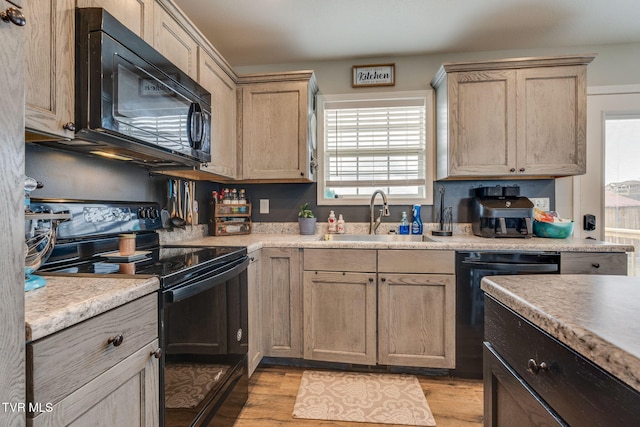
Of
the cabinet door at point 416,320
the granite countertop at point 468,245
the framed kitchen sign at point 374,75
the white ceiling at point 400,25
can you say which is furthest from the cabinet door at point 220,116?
the cabinet door at point 416,320

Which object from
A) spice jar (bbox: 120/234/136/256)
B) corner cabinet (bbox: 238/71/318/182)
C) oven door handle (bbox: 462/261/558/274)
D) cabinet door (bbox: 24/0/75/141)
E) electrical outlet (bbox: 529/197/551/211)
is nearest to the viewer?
cabinet door (bbox: 24/0/75/141)

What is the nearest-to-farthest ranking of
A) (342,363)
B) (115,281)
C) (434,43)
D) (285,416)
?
(115,281) < (285,416) < (342,363) < (434,43)

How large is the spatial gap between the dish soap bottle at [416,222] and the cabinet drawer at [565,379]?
1.77m

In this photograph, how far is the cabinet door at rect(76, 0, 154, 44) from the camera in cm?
120

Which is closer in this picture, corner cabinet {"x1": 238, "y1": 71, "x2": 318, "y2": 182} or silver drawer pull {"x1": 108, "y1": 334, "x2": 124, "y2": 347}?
silver drawer pull {"x1": 108, "y1": 334, "x2": 124, "y2": 347}

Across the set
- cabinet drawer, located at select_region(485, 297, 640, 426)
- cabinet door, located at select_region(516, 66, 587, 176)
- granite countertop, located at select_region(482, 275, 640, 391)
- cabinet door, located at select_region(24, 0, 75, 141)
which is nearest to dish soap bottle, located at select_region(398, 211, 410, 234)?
cabinet door, located at select_region(516, 66, 587, 176)

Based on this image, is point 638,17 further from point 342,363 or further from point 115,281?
point 115,281

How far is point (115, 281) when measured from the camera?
3.18ft

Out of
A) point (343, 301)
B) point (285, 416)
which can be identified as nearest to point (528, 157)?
point (343, 301)

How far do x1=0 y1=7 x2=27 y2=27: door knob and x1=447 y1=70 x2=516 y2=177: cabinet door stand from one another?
2.29m

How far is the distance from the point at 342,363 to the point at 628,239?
2.45 meters

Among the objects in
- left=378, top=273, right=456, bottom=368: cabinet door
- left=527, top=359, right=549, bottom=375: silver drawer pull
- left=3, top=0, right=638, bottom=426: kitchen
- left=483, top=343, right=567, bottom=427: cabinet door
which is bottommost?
left=378, top=273, right=456, bottom=368: cabinet door

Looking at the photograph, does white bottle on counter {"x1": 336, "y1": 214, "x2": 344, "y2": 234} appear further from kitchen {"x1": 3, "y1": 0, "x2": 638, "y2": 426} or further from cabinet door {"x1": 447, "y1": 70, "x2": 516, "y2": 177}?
cabinet door {"x1": 447, "y1": 70, "x2": 516, "y2": 177}

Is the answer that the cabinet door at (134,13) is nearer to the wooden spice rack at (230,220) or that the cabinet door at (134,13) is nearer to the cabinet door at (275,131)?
the cabinet door at (275,131)
